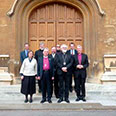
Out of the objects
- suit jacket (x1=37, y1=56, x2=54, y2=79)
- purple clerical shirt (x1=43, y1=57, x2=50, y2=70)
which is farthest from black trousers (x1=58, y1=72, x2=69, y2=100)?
purple clerical shirt (x1=43, y1=57, x2=50, y2=70)

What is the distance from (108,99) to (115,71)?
5.41 feet

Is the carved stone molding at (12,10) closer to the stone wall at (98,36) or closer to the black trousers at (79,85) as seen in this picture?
the stone wall at (98,36)

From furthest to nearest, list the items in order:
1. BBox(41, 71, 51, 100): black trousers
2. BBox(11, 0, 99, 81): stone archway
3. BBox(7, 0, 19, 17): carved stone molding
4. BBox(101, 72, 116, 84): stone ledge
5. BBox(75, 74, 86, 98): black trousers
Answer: BBox(11, 0, 99, 81): stone archway → BBox(7, 0, 19, 17): carved stone molding → BBox(101, 72, 116, 84): stone ledge → BBox(75, 74, 86, 98): black trousers → BBox(41, 71, 51, 100): black trousers

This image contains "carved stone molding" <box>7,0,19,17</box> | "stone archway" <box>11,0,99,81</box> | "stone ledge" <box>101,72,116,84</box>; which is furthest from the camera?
"stone archway" <box>11,0,99,81</box>

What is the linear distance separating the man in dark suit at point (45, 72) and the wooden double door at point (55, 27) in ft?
9.51

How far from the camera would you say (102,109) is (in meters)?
6.00

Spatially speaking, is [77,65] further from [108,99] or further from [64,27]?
[64,27]

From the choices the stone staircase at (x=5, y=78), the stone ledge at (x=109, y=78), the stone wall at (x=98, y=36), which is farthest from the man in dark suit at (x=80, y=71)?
the stone staircase at (x=5, y=78)

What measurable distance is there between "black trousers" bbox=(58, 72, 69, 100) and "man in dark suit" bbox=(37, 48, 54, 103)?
0.34 m

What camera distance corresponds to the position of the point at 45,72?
6645 mm

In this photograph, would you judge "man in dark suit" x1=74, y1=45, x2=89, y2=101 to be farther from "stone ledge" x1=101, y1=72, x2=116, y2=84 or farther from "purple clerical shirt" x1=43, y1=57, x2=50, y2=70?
"stone ledge" x1=101, y1=72, x2=116, y2=84

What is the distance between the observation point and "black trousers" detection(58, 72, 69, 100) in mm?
6605

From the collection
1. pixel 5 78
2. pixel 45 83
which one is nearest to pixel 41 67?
pixel 45 83

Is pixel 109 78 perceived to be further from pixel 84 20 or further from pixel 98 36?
pixel 84 20
